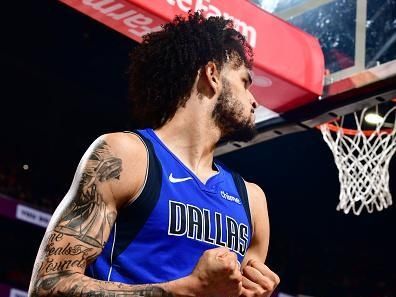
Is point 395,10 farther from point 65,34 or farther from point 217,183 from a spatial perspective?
point 65,34

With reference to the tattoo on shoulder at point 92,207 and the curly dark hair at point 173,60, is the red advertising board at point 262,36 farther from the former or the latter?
the tattoo on shoulder at point 92,207

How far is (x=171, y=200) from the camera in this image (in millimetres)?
1840

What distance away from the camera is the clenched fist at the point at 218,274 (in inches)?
61.0

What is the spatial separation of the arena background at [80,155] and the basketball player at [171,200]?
4478 mm

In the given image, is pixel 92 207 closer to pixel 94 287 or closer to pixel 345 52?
pixel 94 287

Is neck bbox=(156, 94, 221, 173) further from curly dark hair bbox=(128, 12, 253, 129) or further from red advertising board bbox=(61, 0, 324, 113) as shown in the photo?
red advertising board bbox=(61, 0, 324, 113)

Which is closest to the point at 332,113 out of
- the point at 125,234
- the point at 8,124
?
the point at 125,234

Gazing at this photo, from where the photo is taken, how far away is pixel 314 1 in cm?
443

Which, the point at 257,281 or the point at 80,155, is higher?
the point at 80,155

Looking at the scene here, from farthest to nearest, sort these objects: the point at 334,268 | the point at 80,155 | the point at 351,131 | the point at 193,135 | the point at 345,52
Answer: the point at 334,268
the point at 80,155
the point at 351,131
the point at 345,52
the point at 193,135

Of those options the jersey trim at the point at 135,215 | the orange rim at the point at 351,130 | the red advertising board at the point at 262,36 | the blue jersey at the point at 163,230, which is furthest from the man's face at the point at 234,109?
the orange rim at the point at 351,130

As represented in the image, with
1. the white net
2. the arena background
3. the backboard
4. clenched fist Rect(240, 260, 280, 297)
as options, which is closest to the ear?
clenched fist Rect(240, 260, 280, 297)

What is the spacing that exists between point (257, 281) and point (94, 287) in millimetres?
369

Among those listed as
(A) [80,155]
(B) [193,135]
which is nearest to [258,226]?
(B) [193,135]
